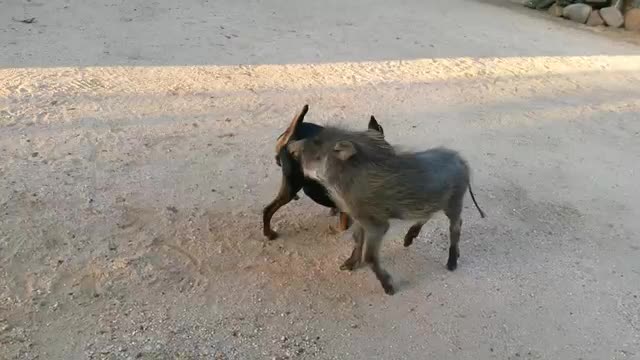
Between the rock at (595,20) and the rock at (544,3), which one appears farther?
the rock at (544,3)

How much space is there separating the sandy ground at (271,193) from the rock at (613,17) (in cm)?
199

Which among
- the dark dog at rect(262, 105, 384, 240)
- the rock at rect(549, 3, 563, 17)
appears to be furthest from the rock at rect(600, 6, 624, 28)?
the dark dog at rect(262, 105, 384, 240)

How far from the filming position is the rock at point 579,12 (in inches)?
370

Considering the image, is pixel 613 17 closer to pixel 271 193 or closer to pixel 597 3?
pixel 597 3

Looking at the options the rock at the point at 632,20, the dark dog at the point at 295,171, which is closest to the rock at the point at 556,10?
the rock at the point at 632,20

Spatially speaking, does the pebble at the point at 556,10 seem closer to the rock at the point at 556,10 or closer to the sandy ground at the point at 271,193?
the rock at the point at 556,10

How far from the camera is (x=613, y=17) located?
30.5 ft

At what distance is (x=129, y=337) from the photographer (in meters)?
3.11

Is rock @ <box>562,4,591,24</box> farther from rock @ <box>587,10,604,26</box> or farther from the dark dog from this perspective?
the dark dog

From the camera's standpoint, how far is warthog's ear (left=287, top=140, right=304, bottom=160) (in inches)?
136

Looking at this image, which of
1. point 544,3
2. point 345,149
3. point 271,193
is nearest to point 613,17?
point 544,3

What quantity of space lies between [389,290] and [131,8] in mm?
4933

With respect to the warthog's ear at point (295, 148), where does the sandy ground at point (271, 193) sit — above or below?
below

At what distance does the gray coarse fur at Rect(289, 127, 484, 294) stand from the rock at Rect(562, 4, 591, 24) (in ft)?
22.4
